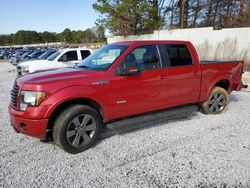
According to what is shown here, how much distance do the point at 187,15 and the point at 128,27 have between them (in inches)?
313

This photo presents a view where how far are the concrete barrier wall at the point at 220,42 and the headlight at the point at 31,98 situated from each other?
1432 cm

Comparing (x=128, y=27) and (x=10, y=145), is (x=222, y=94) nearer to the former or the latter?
(x=10, y=145)

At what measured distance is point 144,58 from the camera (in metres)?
4.80

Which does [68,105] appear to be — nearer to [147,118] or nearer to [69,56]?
[147,118]

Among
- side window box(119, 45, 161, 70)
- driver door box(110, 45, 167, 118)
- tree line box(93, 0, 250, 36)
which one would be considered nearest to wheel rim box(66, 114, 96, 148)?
driver door box(110, 45, 167, 118)

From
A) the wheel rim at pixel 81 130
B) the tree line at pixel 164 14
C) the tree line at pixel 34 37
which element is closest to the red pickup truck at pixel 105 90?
the wheel rim at pixel 81 130

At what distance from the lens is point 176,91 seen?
5.14 m

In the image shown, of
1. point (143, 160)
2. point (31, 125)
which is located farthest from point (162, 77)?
point (31, 125)

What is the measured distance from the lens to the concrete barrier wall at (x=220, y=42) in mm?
14953

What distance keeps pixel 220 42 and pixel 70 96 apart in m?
15.1

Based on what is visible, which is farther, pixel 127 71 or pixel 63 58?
pixel 63 58

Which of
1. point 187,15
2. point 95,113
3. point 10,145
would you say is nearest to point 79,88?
point 95,113

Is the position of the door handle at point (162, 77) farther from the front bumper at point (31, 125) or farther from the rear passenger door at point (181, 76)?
the front bumper at point (31, 125)

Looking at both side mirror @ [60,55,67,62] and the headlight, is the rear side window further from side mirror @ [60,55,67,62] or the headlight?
the headlight
